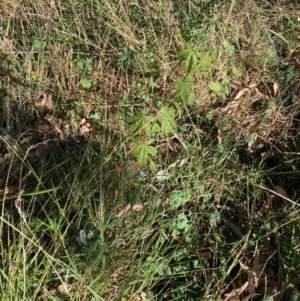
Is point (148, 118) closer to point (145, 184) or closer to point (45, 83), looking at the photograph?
point (145, 184)

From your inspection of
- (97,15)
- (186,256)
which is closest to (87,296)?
(186,256)

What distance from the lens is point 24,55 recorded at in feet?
8.84

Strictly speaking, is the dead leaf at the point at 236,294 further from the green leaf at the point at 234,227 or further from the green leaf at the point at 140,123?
the green leaf at the point at 140,123

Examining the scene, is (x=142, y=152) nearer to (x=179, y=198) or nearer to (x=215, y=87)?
(x=179, y=198)

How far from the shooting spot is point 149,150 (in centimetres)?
200

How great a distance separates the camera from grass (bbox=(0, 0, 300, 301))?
1.90m

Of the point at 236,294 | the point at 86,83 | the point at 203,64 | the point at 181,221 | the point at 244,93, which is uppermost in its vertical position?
the point at 203,64

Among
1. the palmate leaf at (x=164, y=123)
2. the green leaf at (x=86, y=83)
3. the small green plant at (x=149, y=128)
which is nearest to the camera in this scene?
the small green plant at (x=149, y=128)

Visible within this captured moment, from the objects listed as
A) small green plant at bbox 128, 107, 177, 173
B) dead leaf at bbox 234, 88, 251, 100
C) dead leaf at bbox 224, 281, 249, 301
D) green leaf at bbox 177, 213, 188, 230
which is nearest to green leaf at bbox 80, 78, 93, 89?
small green plant at bbox 128, 107, 177, 173

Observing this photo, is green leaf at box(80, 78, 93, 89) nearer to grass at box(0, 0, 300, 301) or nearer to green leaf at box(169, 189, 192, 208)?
grass at box(0, 0, 300, 301)

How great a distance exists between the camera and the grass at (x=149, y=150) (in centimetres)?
A: 190

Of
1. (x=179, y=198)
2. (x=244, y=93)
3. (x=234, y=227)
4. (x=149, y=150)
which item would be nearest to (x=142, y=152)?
(x=149, y=150)

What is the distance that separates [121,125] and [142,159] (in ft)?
1.16

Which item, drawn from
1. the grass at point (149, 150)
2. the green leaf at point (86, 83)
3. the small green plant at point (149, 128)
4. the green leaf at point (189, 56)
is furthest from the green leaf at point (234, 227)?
the green leaf at point (86, 83)
